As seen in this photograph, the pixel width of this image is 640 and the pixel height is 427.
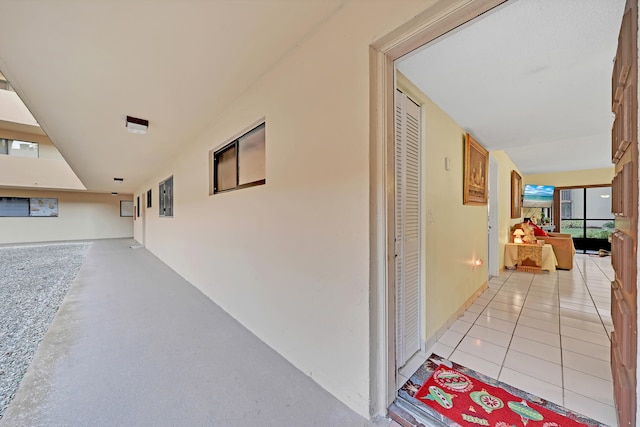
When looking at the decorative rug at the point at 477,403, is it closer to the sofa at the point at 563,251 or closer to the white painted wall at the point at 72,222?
the sofa at the point at 563,251

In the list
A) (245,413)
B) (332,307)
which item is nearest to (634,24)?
(332,307)

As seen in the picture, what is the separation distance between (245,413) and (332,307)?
0.74 m

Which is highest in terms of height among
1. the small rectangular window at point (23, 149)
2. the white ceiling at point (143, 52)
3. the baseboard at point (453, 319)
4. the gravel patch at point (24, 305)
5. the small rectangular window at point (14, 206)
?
the small rectangular window at point (23, 149)

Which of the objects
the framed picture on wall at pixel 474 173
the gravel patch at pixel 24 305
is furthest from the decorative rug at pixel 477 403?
the gravel patch at pixel 24 305

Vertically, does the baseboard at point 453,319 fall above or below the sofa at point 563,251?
below

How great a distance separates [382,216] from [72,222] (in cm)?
1430

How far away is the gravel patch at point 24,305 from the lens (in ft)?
5.84

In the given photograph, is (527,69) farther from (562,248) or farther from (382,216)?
(562,248)

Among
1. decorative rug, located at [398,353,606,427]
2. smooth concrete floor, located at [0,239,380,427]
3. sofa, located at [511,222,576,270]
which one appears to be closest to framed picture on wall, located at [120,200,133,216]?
smooth concrete floor, located at [0,239,380,427]

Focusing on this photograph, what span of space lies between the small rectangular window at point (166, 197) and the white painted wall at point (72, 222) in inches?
300

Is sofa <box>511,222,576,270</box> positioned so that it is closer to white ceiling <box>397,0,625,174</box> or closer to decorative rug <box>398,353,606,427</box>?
white ceiling <box>397,0,625,174</box>

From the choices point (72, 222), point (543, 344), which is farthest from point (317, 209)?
point (72, 222)

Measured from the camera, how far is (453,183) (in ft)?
8.26

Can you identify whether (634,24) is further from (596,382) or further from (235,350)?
(235,350)
